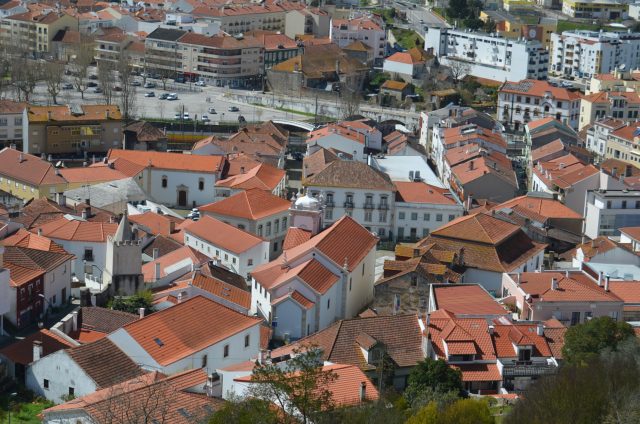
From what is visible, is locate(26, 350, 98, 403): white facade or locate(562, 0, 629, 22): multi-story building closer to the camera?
locate(26, 350, 98, 403): white facade

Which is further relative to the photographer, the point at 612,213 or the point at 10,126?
the point at 10,126

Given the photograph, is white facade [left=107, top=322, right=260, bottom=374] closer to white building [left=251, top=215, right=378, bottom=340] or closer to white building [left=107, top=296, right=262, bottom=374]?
white building [left=107, top=296, right=262, bottom=374]

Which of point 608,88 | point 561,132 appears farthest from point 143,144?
point 608,88

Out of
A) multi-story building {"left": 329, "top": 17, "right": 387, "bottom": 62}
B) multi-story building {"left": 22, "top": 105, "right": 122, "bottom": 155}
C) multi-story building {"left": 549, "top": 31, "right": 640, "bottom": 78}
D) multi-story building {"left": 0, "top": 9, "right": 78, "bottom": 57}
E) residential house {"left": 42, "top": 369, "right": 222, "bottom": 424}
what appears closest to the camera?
residential house {"left": 42, "top": 369, "right": 222, "bottom": 424}

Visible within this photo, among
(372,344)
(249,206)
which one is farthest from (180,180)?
(372,344)

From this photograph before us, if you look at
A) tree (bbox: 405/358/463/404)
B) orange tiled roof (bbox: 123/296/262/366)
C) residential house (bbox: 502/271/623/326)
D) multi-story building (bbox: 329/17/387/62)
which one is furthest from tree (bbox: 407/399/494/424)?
multi-story building (bbox: 329/17/387/62)

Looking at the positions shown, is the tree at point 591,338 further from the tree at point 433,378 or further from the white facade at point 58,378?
the white facade at point 58,378

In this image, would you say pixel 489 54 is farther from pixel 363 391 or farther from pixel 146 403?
pixel 146 403
